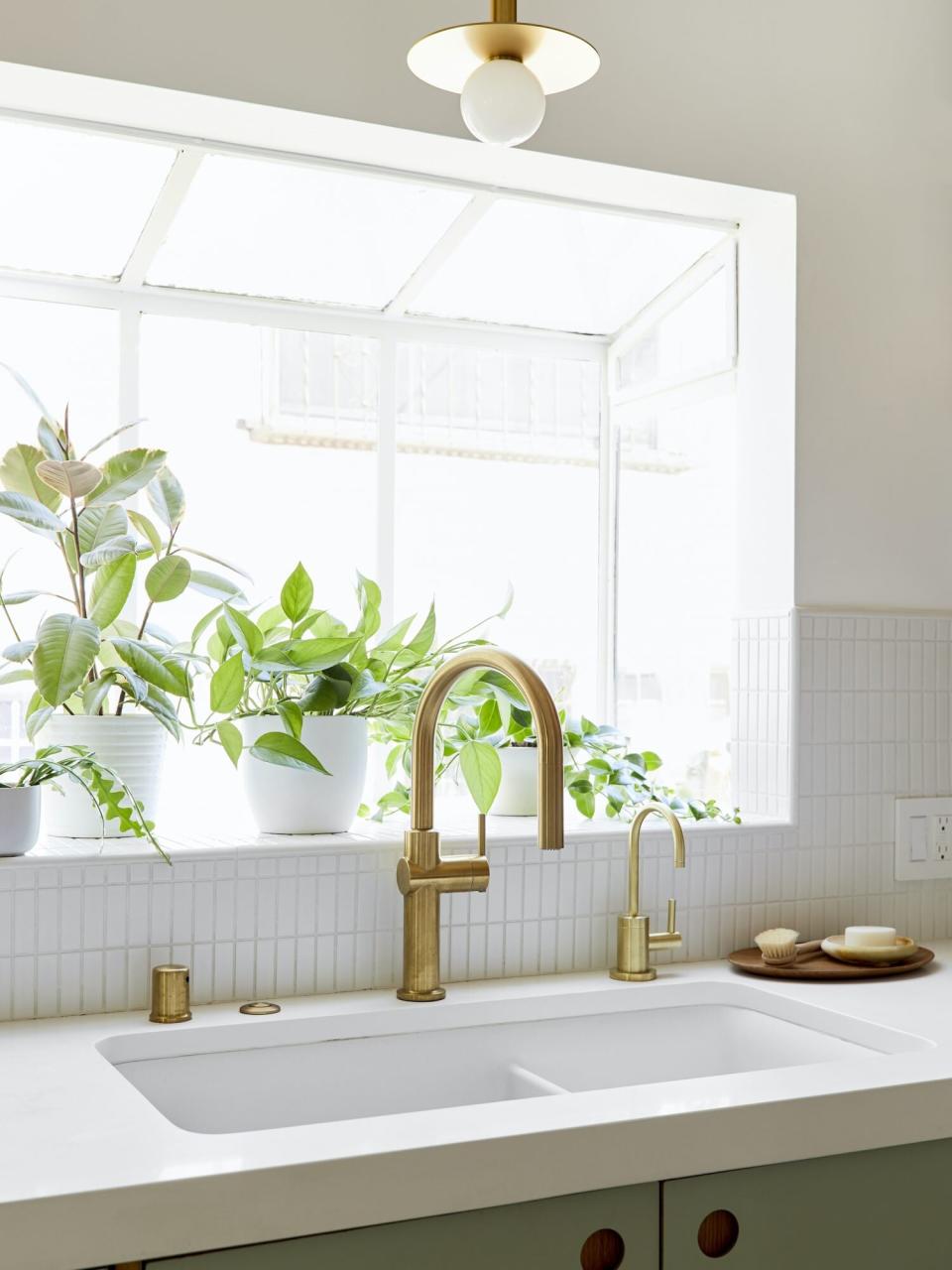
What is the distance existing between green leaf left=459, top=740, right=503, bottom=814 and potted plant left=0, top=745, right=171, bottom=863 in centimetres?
40

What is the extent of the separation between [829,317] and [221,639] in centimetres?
99

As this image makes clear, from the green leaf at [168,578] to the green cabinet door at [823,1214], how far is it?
89 cm

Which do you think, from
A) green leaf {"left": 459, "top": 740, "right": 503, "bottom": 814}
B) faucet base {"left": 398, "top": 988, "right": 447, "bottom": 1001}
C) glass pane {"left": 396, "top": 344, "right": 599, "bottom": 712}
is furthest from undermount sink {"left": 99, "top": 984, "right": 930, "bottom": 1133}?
glass pane {"left": 396, "top": 344, "right": 599, "bottom": 712}

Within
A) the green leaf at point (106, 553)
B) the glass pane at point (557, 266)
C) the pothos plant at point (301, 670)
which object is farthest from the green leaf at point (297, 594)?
the glass pane at point (557, 266)

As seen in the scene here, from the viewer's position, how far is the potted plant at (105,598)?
1.52 m

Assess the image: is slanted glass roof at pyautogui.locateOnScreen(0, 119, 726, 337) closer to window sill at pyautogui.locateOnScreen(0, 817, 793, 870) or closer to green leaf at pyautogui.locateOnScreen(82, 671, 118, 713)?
green leaf at pyautogui.locateOnScreen(82, 671, 118, 713)

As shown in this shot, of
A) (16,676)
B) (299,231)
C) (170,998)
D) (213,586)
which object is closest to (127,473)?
(213,586)

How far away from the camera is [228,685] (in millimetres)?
1608

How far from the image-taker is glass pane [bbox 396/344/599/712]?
2.08 metres

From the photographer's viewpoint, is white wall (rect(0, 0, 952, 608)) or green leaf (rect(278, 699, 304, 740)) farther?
white wall (rect(0, 0, 952, 608))

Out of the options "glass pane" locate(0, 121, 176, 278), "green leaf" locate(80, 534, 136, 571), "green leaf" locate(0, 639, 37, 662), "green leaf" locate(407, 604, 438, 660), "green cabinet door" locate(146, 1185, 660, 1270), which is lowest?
"green cabinet door" locate(146, 1185, 660, 1270)

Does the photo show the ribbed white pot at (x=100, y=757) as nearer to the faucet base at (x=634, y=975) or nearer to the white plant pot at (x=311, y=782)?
the white plant pot at (x=311, y=782)

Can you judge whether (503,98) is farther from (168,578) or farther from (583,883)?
(583,883)

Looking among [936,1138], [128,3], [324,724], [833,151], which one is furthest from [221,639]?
[833,151]
